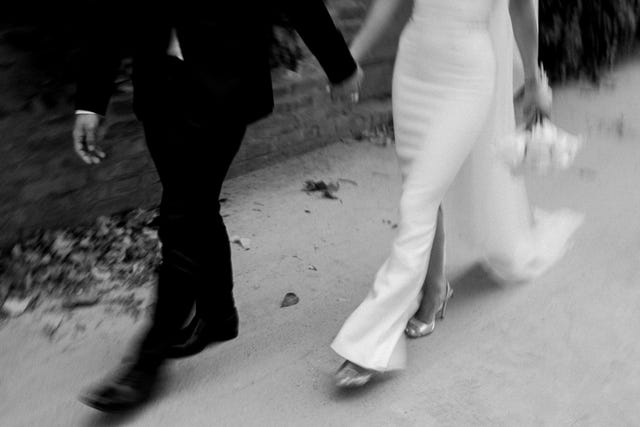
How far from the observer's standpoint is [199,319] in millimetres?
3012

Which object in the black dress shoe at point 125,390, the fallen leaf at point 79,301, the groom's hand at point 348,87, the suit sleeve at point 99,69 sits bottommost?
the fallen leaf at point 79,301

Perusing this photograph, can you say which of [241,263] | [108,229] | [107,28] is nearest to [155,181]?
[108,229]

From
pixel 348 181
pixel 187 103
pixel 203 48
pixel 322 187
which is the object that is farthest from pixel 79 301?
pixel 348 181

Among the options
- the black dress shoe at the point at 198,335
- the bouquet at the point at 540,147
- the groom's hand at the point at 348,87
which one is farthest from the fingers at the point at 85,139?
the bouquet at the point at 540,147

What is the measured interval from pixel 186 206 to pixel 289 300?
1059 millimetres

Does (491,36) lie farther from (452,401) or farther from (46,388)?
(46,388)

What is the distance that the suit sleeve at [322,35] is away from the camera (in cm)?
268

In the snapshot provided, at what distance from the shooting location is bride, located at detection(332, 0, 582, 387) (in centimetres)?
285

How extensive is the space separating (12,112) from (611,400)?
2.86 m

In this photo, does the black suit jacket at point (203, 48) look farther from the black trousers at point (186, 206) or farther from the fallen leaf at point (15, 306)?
the fallen leaf at point (15, 306)

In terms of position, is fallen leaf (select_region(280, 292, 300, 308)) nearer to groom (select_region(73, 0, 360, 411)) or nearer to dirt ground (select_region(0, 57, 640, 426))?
dirt ground (select_region(0, 57, 640, 426))

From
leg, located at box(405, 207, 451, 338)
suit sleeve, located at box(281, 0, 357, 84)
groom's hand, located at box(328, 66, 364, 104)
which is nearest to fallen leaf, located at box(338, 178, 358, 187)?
leg, located at box(405, 207, 451, 338)

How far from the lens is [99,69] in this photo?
268 cm

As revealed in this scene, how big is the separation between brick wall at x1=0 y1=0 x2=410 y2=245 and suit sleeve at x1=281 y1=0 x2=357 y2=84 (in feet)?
5.34
